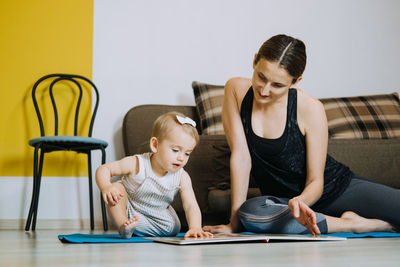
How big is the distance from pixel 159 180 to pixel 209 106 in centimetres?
137

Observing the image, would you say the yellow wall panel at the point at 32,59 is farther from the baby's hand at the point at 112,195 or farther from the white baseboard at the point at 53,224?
the baby's hand at the point at 112,195

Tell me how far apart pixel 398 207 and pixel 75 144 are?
1.67 m

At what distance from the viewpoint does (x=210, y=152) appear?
220cm

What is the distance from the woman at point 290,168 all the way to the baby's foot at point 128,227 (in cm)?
43

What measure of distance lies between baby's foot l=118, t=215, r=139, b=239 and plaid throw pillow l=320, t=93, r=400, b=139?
184 centimetres

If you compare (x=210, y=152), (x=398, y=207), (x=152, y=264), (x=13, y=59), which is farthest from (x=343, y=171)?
(x=13, y=59)

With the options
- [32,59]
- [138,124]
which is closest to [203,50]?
[138,124]

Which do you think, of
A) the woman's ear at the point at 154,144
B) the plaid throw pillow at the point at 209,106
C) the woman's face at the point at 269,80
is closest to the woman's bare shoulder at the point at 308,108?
the woman's face at the point at 269,80

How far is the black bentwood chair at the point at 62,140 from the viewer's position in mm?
2430

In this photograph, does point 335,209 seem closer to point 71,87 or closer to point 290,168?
point 290,168

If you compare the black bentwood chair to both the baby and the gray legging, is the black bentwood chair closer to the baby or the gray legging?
the baby

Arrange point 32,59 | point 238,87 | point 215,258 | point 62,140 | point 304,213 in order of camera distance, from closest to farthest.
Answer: point 215,258 → point 304,213 → point 238,87 → point 62,140 → point 32,59

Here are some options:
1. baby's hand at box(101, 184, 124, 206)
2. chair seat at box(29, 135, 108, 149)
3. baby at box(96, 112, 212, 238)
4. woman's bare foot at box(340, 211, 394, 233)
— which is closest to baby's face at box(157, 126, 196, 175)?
baby at box(96, 112, 212, 238)

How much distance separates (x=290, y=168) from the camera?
171 centimetres
